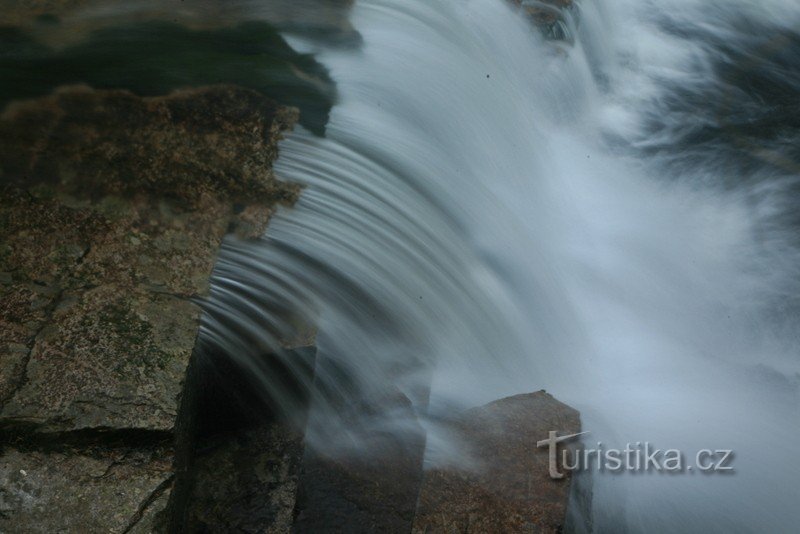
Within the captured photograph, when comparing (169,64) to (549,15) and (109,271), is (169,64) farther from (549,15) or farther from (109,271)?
(549,15)

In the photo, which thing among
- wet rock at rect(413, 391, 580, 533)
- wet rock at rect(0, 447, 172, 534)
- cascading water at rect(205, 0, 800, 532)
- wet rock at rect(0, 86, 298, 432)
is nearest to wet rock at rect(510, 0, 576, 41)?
cascading water at rect(205, 0, 800, 532)

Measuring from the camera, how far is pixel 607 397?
407 centimetres

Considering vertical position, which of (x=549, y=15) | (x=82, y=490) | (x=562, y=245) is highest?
(x=549, y=15)

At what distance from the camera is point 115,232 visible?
3.03 m

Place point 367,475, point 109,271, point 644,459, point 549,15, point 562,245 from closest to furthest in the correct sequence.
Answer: point 109,271
point 367,475
point 644,459
point 562,245
point 549,15

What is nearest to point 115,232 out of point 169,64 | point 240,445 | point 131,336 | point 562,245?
point 131,336

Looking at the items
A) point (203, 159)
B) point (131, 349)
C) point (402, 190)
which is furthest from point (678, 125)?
point (131, 349)

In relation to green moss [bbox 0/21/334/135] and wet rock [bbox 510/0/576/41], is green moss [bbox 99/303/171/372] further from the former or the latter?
wet rock [bbox 510/0/576/41]

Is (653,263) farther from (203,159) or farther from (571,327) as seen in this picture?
(203,159)

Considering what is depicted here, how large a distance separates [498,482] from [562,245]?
6.25 ft

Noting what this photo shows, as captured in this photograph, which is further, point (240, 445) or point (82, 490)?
point (240, 445)

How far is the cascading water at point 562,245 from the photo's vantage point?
140 inches

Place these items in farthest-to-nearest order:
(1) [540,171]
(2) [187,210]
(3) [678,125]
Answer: (3) [678,125] < (1) [540,171] < (2) [187,210]

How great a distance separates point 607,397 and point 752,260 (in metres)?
1.50
